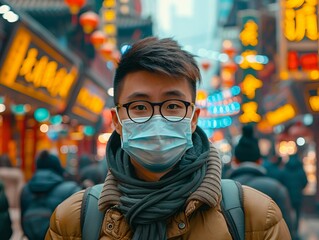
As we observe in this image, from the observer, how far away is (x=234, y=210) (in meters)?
2.52

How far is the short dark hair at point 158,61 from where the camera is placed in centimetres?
255

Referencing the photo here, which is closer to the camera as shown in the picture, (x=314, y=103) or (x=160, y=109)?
(x=160, y=109)

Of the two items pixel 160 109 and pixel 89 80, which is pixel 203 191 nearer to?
pixel 160 109

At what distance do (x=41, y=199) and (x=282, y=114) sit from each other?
1491 cm

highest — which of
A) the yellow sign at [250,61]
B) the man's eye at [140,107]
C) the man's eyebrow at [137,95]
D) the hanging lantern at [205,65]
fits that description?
the hanging lantern at [205,65]

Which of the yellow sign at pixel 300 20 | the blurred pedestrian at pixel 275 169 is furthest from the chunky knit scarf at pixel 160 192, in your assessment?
the yellow sign at pixel 300 20

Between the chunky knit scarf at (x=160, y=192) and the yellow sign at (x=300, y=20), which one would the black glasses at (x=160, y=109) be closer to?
the chunky knit scarf at (x=160, y=192)

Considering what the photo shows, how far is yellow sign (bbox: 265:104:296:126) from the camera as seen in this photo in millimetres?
18303

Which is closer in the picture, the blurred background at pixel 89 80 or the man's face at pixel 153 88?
the man's face at pixel 153 88

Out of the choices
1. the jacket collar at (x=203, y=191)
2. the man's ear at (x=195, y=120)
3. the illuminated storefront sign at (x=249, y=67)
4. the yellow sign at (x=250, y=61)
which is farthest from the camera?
the yellow sign at (x=250, y=61)

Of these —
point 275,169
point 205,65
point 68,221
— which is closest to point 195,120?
point 68,221

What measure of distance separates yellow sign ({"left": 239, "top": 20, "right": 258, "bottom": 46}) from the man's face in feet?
72.3

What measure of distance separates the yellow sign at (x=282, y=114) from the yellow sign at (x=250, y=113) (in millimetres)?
693

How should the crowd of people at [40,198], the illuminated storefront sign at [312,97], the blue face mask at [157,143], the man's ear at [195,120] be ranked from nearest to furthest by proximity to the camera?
the blue face mask at [157,143] → the man's ear at [195,120] → the crowd of people at [40,198] → the illuminated storefront sign at [312,97]
